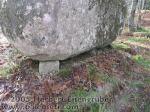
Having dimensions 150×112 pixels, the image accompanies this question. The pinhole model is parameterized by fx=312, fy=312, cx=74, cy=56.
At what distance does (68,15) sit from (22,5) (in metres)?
0.86

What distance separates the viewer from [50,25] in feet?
18.5

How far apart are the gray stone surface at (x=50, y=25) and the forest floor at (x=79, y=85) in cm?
45

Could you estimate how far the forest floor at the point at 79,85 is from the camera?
18.7ft

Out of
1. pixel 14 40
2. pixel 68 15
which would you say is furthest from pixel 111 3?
pixel 14 40

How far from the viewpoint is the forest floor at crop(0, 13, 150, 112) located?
18.7ft

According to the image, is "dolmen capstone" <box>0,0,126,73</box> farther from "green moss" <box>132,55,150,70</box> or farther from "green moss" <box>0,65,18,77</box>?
"green moss" <box>132,55,150,70</box>

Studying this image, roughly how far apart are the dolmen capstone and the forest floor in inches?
15.1

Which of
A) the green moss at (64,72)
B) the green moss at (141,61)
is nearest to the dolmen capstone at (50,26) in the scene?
the green moss at (64,72)

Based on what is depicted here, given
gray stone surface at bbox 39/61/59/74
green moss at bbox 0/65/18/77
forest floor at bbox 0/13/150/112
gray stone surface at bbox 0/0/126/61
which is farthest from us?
green moss at bbox 0/65/18/77

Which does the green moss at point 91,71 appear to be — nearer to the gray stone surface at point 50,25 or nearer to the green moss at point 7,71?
the gray stone surface at point 50,25

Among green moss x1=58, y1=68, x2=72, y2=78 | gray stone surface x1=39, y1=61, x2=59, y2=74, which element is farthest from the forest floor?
gray stone surface x1=39, y1=61, x2=59, y2=74

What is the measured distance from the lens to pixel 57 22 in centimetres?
569

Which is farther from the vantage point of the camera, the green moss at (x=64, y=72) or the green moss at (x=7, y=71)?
the green moss at (x=7, y=71)

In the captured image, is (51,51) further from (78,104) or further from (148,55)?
(148,55)
